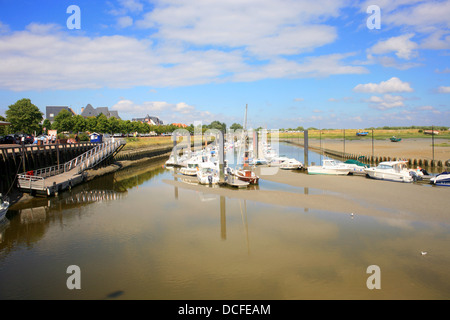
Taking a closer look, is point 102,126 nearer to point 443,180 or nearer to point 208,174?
point 208,174

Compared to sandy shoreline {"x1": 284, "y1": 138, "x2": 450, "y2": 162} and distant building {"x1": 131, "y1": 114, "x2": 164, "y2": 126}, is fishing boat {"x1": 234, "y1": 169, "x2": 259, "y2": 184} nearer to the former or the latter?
sandy shoreline {"x1": 284, "y1": 138, "x2": 450, "y2": 162}

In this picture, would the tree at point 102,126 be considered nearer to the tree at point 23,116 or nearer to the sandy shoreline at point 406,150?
the tree at point 23,116

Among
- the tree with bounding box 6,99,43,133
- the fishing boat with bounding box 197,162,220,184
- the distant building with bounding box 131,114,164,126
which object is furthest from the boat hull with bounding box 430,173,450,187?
the distant building with bounding box 131,114,164,126

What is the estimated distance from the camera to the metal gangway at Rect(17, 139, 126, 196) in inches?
1027

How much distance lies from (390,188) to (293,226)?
562 inches

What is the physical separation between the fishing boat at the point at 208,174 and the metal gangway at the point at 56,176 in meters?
13.0

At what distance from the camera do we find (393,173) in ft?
101

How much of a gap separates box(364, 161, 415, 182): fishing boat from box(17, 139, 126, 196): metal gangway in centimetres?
3124

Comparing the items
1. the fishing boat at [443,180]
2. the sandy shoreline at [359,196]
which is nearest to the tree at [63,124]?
the sandy shoreline at [359,196]

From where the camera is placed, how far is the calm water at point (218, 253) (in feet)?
36.4

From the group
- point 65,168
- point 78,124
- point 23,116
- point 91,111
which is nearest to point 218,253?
point 65,168

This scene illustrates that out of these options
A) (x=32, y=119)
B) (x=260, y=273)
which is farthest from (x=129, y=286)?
(x=32, y=119)

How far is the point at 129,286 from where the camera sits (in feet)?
37.5
